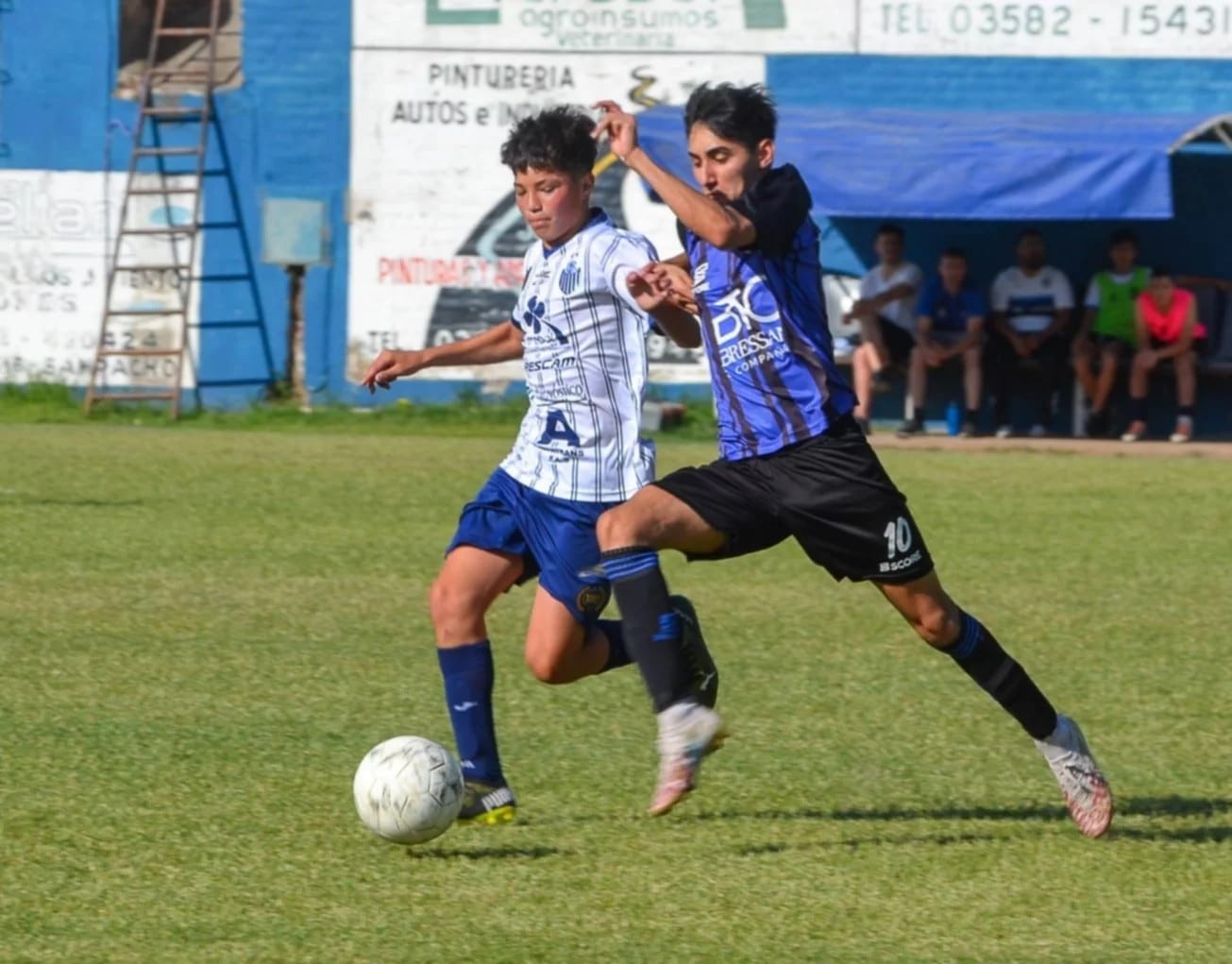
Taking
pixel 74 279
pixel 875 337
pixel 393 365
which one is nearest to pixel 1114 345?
pixel 875 337

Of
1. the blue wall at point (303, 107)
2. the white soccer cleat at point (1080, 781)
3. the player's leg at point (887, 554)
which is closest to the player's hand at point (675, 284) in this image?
the player's leg at point (887, 554)

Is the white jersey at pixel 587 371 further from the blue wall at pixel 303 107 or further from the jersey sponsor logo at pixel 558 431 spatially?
the blue wall at pixel 303 107

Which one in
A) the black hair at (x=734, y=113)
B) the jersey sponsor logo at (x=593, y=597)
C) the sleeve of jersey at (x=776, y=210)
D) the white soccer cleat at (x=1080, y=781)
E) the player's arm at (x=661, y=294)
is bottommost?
the white soccer cleat at (x=1080, y=781)

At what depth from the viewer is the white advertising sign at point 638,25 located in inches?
739

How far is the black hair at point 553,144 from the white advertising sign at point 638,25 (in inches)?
536

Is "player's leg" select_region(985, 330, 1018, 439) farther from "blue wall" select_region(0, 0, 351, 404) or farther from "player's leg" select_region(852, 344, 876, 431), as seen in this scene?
"blue wall" select_region(0, 0, 351, 404)

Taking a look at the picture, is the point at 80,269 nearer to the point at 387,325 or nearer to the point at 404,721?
the point at 387,325

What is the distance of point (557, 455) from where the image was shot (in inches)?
218

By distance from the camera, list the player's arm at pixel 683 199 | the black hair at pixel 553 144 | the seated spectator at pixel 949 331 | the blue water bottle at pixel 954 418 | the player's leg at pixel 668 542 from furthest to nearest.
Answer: the blue water bottle at pixel 954 418 < the seated spectator at pixel 949 331 < the black hair at pixel 553 144 < the player's leg at pixel 668 542 < the player's arm at pixel 683 199

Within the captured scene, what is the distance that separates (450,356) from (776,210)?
3.74 ft

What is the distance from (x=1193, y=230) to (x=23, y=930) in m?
15.6

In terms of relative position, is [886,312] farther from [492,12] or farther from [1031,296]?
[492,12]

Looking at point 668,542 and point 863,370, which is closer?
point 668,542

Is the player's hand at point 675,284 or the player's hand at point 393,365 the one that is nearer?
the player's hand at point 675,284
